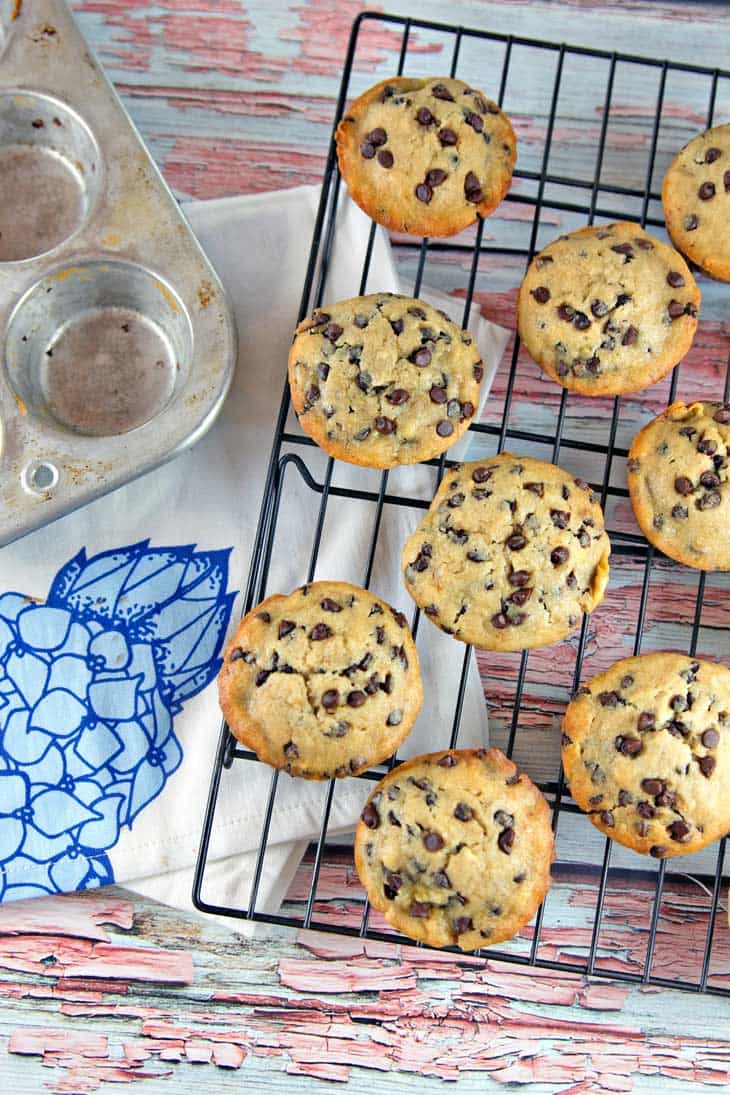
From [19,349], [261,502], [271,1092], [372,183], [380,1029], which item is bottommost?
[271,1092]

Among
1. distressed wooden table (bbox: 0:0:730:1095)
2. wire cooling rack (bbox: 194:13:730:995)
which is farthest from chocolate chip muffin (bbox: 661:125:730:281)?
distressed wooden table (bbox: 0:0:730:1095)

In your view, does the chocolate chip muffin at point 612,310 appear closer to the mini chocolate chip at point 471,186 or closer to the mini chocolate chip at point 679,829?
the mini chocolate chip at point 471,186

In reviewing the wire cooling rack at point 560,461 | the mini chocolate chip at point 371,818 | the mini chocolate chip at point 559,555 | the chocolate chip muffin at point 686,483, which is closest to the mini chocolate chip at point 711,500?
the chocolate chip muffin at point 686,483

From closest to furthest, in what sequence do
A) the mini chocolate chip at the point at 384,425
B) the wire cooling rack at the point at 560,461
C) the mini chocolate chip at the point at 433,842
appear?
the mini chocolate chip at the point at 433,842, the mini chocolate chip at the point at 384,425, the wire cooling rack at the point at 560,461

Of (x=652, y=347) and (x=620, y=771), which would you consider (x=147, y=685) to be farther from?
(x=652, y=347)

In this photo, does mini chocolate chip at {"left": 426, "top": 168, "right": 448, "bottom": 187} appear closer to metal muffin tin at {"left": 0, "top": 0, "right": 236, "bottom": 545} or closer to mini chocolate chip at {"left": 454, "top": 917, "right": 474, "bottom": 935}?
metal muffin tin at {"left": 0, "top": 0, "right": 236, "bottom": 545}

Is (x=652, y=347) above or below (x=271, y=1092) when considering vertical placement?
above

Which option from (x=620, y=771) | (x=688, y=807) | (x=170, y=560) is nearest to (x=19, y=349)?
(x=170, y=560)

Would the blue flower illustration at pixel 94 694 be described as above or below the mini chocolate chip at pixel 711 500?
below
